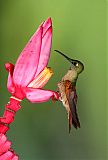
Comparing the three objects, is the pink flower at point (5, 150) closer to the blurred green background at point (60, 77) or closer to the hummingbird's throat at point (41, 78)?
the hummingbird's throat at point (41, 78)

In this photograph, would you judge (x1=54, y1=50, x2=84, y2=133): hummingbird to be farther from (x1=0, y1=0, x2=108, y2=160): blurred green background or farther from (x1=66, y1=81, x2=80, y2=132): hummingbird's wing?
(x1=0, y1=0, x2=108, y2=160): blurred green background

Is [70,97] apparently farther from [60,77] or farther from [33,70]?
[60,77]

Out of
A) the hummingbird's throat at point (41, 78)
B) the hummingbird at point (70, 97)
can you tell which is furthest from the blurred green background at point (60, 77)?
the hummingbird's throat at point (41, 78)

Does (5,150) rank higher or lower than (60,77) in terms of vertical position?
lower

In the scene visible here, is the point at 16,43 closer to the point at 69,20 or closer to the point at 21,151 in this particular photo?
the point at 69,20

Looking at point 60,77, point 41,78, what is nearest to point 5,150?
point 41,78

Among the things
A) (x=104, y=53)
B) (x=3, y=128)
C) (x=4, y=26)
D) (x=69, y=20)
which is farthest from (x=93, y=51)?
(x=3, y=128)
